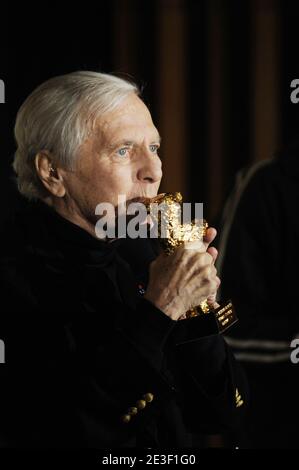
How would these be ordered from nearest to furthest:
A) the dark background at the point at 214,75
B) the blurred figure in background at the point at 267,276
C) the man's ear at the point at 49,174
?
the man's ear at the point at 49,174 < the blurred figure in background at the point at 267,276 < the dark background at the point at 214,75

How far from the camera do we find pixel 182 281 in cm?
119

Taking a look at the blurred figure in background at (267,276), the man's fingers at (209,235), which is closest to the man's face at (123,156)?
the man's fingers at (209,235)

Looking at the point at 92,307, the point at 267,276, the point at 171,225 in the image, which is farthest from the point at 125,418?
the point at 267,276

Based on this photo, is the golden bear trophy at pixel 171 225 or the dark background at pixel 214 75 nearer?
the golden bear trophy at pixel 171 225

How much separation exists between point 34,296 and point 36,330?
0.06 meters

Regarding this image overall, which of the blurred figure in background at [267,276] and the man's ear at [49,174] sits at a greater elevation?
the man's ear at [49,174]

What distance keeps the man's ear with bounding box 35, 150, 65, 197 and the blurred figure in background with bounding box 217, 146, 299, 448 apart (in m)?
0.92

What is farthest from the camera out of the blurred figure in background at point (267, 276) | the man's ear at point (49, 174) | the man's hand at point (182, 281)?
the blurred figure in background at point (267, 276)

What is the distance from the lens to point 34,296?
129 centimetres

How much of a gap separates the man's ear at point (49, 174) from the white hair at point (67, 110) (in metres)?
0.01

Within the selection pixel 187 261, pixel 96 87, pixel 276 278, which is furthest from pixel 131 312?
pixel 276 278

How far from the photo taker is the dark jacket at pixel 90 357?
3.97 feet

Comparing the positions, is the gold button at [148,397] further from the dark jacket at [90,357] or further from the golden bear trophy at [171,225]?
the golden bear trophy at [171,225]

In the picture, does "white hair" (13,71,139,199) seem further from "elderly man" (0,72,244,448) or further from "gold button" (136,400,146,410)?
"gold button" (136,400,146,410)
